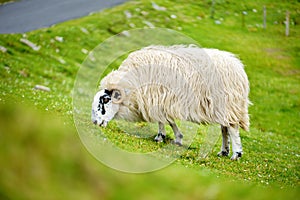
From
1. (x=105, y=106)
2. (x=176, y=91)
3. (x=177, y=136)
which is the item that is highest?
(x=176, y=91)

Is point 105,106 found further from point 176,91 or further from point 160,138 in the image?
point 176,91

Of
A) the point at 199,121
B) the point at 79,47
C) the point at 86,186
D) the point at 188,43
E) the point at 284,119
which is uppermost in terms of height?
the point at 86,186

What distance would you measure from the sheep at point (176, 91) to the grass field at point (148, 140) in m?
0.68

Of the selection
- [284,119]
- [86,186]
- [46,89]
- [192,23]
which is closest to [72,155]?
[86,186]

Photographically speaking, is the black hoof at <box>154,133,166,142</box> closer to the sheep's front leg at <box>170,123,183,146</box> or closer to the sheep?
the sheep

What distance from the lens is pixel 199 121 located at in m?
12.2

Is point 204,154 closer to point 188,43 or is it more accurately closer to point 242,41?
point 188,43

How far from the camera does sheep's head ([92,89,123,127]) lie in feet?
40.4

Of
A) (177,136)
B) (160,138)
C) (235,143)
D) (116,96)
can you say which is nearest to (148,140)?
(160,138)

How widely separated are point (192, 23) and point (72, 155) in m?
22.6

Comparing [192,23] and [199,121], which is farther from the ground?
[199,121]

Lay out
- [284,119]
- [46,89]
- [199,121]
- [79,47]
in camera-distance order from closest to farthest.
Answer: [199,121]
[46,89]
[284,119]
[79,47]

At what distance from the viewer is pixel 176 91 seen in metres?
12.0

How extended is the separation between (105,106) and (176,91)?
5.92 feet
